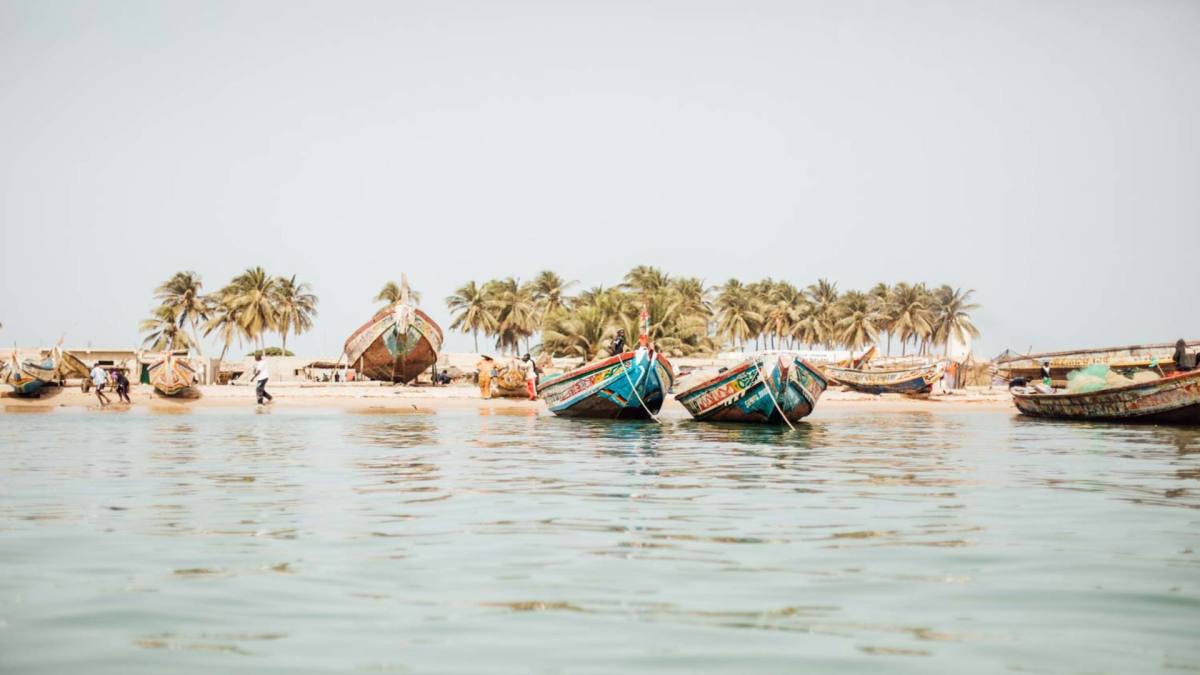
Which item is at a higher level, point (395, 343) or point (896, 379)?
point (395, 343)

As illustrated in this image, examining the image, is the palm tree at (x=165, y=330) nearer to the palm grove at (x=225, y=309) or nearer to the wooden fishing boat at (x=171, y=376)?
the palm grove at (x=225, y=309)

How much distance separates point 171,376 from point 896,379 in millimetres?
34152

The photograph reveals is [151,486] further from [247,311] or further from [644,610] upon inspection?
[247,311]

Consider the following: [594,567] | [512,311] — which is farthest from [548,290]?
[594,567]

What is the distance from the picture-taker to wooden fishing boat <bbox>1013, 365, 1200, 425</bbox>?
956 inches

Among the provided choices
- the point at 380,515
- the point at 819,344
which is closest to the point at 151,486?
the point at 380,515

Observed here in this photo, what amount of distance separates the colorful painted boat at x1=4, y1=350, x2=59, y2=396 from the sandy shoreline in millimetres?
502

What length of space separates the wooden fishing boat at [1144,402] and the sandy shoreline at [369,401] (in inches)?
373

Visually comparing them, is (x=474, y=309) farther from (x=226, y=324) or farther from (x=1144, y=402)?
(x=1144, y=402)

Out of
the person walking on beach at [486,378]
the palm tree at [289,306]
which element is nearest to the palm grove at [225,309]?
the palm tree at [289,306]

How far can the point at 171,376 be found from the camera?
135ft

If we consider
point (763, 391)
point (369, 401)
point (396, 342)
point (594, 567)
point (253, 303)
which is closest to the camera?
point (594, 567)

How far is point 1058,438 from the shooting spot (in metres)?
21.4

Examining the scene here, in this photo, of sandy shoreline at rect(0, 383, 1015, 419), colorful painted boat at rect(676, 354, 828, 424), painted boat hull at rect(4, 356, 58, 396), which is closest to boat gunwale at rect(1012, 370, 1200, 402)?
colorful painted boat at rect(676, 354, 828, 424)
